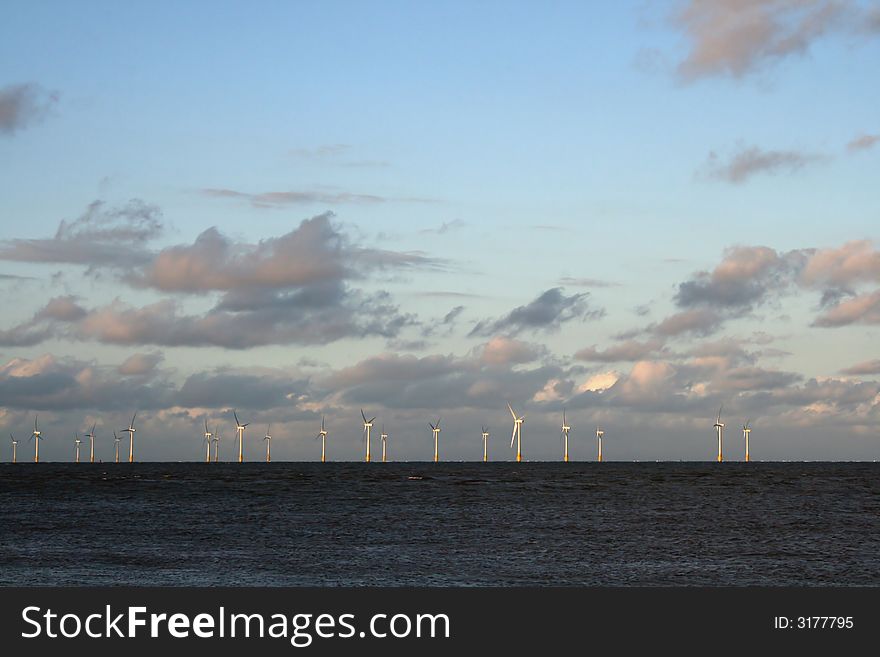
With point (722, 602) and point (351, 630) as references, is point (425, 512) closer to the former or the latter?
point (722, 602)

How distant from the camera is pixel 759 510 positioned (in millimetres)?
122312

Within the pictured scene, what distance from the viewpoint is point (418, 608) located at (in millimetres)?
34531

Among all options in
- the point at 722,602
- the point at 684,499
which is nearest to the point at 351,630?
the point at 722,602

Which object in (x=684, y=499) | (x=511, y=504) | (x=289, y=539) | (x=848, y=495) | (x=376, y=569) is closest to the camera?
(x=376, y=569)

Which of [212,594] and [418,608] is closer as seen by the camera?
[418,608]

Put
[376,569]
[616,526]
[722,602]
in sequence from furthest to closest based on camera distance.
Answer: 1. [616,526]
2. [376,569]
3. [722,602]

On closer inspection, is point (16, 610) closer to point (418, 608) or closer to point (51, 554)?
point (418, 608)

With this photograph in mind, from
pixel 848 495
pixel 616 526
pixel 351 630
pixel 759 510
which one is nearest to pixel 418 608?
pixel 351 630

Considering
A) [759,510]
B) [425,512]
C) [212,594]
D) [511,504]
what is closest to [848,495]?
[759,510]

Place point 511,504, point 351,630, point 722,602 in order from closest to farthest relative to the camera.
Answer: point 351,630, point 722,602, point 511,504

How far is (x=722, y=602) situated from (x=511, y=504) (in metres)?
90.7

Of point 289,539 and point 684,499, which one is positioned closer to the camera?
point 289,539

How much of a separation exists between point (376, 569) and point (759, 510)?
73320 millimetres

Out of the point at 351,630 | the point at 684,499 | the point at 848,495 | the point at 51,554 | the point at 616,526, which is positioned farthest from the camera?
the point at 848,495
